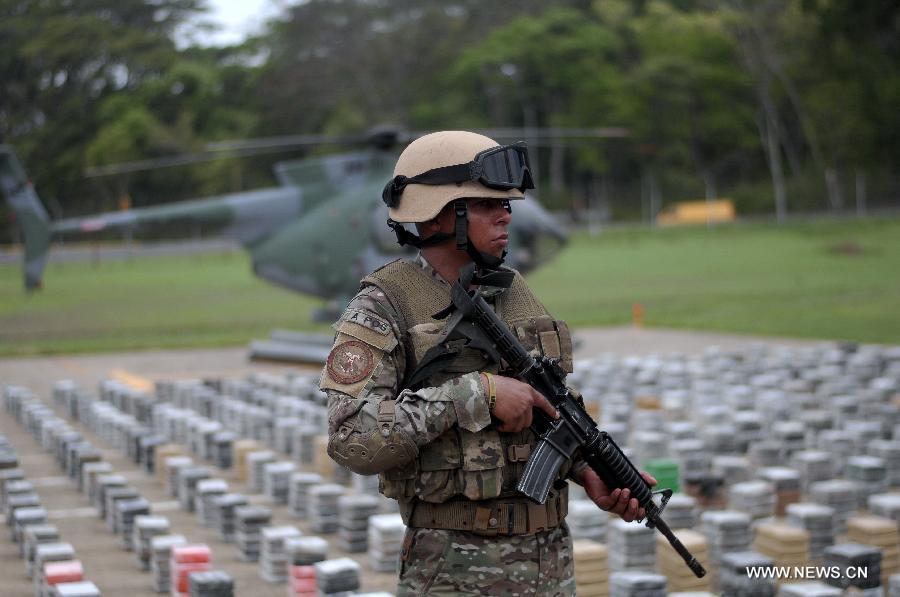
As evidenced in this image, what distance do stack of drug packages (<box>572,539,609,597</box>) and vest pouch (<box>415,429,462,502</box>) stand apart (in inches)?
131

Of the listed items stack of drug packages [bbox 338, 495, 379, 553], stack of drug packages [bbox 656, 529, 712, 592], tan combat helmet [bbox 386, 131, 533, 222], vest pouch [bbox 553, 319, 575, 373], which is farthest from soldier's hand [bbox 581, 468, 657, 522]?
stack of drug packages [bbox 338, 495, 379, 553]

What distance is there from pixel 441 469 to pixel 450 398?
0.84 ft

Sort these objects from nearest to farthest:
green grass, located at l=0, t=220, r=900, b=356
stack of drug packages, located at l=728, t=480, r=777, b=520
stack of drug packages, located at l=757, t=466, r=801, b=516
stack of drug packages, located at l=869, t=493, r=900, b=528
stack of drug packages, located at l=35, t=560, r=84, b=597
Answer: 1. stack of drug packages, located at l=35, t=560, r=84, b=597
2. stack of drug packages, located at l=869, t=493, r=900, b=528
3. stack of drug packages, located at l=728, t=480, r=777, b=520
4. stack of drug packages, located at l=757, t=466, r=801, b=516
5. green grass, located at l=0, t=220, r=900, b=356

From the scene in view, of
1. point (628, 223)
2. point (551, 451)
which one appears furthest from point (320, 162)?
point (628, 223)

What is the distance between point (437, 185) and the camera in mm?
4062

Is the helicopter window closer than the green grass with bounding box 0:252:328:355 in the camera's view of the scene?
Yes

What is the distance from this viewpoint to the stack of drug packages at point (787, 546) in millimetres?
7551

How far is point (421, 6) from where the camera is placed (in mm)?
83438

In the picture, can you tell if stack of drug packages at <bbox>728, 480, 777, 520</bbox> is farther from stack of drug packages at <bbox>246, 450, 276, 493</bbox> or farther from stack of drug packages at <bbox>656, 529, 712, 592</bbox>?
stack of drug packages at <bbox>246, 450, 276, 493</bbox>

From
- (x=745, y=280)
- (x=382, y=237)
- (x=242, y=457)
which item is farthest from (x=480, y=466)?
(x=745, y=280)

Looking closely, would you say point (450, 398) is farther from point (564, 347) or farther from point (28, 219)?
point (28, 219)

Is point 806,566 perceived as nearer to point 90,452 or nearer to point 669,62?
point 90,452

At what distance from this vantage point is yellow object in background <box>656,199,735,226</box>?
2395 inches

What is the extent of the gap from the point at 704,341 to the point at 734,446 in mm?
9294
